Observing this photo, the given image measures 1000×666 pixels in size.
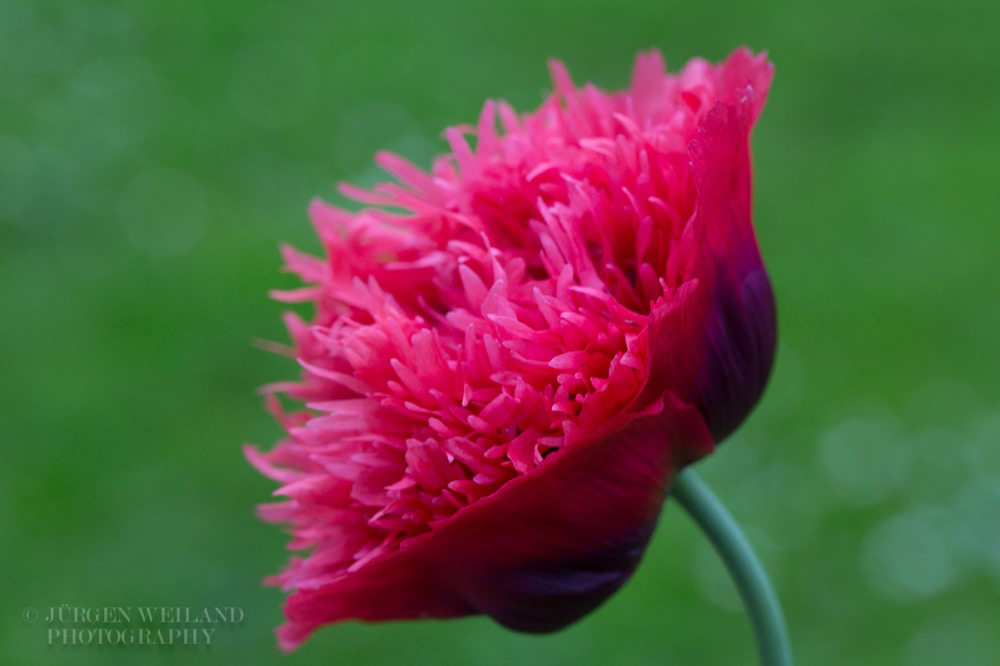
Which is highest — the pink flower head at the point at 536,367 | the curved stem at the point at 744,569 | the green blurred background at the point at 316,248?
the green blurred background at the point at 316,248

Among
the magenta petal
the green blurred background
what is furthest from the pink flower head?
the green blurred background

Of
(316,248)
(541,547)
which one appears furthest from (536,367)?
(316,248)

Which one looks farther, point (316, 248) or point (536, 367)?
point (316, 248)

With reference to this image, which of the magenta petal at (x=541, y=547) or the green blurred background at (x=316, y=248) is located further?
the green blurred background at (x=316, y=248)

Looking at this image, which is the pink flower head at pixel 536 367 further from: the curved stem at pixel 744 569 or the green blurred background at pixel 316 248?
the green blurred background at pixel 316 248

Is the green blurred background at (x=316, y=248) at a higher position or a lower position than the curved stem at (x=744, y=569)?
higher

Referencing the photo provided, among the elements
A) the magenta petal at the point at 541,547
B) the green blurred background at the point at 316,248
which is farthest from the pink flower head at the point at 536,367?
the green blurred background at the point at 316,248

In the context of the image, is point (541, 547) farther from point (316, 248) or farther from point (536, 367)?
point (316, 248)

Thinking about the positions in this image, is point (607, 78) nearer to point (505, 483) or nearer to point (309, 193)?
point (309, 193)
